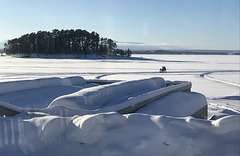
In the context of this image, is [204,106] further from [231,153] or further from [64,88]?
[231,153]

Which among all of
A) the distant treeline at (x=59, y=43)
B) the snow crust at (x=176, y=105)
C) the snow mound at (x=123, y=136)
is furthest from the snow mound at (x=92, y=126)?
the distant treeline at (x=59, y=43)

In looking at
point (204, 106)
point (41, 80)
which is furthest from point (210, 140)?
point (41, 80)

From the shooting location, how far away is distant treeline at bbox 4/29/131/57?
8744 cm

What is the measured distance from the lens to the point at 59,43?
287 ft

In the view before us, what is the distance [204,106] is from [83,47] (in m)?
82.4

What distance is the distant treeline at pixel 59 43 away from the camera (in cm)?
8744

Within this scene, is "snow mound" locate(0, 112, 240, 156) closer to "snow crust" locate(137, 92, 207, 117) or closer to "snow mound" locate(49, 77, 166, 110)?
"snow mound" locate(49, 77, 166, 110)

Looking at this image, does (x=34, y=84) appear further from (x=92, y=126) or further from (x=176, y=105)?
(x=92, y=126)

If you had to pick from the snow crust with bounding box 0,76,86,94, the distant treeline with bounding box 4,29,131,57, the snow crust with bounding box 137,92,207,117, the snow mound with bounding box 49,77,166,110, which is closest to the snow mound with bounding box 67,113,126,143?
the snow mound with bounding box 49,77,166,110

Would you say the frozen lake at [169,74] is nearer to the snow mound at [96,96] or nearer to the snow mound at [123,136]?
the snow mound at [96,96]

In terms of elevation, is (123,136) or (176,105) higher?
(123,136)

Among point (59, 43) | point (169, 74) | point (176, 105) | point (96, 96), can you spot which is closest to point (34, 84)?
point (96, 96)

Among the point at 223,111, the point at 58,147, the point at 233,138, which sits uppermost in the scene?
the point at 233,138

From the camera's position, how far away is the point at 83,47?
89125mm
